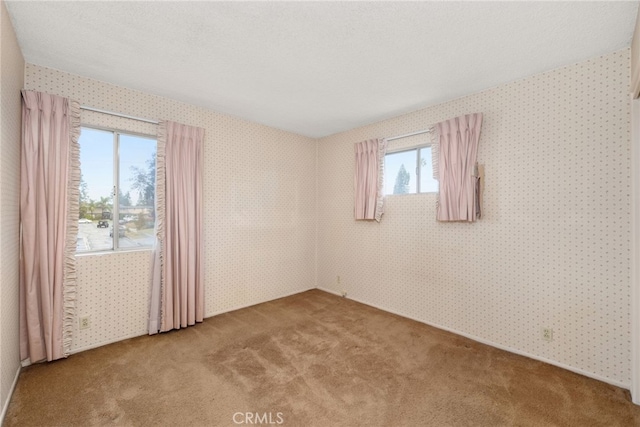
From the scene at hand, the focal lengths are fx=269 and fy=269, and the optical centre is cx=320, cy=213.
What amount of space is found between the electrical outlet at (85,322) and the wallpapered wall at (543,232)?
3.31 meters

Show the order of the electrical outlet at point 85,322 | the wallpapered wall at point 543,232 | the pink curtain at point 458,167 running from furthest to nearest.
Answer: the pink curtain at point 458,167, the electrical outlet at point 85,322, the wallpapered wall at point 543,232

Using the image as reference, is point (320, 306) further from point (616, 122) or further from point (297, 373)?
point (616, 122)

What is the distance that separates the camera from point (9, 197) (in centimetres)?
182

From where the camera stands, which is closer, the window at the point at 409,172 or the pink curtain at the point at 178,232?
the pink curtain at the point at 178,232

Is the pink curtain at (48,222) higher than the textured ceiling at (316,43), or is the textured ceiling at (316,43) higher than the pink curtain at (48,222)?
the textured ceiling at (316,43)

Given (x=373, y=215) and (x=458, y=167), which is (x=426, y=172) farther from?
(x=373, y=215)

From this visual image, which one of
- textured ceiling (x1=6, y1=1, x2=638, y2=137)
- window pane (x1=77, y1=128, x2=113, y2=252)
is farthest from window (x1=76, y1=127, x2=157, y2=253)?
textured ceiling (x1=6, y1=1, x2=638, y2=137)

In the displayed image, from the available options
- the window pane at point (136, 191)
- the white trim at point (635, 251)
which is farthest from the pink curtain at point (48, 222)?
the white trim at point (635, 251)

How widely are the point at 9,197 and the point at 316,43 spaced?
2.36m

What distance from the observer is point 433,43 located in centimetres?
192

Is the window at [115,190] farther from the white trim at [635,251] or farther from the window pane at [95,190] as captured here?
the white trim at [635,251]

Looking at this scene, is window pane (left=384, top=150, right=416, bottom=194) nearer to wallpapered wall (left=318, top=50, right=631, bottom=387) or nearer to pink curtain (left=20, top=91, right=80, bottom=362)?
wallpapered wall (left=318, top=50, right=631, bottom=387)

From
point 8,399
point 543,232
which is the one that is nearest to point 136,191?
point 8,399

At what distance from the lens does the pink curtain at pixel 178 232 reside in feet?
9.26
